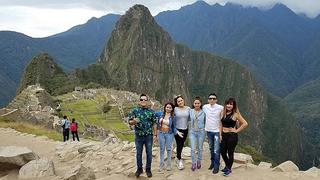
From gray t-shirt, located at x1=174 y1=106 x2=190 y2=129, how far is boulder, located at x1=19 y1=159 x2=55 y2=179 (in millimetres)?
4386

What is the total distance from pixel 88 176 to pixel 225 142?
421cm

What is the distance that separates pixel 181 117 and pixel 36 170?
484 cm

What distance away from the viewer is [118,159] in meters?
17.9

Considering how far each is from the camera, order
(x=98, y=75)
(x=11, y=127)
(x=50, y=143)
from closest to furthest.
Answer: (x=50, y=143) → (x=11, y=127) → (x=98, y=75)

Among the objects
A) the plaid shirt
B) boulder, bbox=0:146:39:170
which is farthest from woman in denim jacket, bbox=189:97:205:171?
boulder, bbox=0:146:39:170

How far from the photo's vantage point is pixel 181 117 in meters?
14.6

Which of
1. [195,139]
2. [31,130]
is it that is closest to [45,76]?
[31,130]

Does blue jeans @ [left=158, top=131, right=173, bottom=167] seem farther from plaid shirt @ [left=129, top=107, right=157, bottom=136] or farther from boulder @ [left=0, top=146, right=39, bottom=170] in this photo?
boulder @ [left=0, top=146, right=39, bottom=170]

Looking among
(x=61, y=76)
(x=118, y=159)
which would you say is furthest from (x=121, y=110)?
(x=61, y=76)

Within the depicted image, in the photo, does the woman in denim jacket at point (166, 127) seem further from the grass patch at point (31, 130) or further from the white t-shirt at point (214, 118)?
the grass patch at point (31, 130)

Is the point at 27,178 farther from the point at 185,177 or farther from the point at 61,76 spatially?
the point at 61,76

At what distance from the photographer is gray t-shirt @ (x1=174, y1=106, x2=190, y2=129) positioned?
14586mm

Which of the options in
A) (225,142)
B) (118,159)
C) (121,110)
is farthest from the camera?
(121,110)

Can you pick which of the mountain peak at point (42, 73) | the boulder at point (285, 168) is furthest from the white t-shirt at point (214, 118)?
the mountain peak at point (42, 73)
